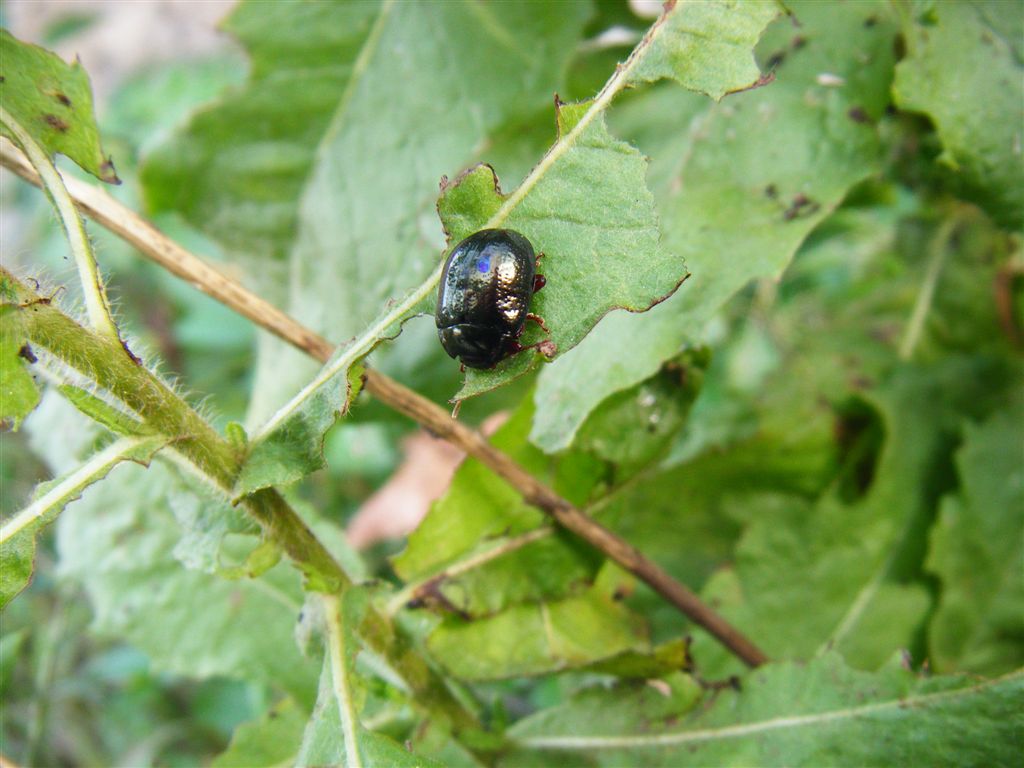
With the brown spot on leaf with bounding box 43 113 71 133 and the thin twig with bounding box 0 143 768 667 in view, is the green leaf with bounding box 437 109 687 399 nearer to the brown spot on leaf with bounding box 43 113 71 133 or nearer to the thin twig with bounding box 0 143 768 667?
the thin twig with bounding box 0 143 768 667

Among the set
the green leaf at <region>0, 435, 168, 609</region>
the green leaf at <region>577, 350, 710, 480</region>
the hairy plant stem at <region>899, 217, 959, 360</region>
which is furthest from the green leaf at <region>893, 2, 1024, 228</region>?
the green leaf at <region>0, 435, 168, 609</region>

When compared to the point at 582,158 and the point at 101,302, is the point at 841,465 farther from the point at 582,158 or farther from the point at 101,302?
the point at 101,302

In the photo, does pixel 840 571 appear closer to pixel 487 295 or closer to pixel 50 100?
pixel 487 295

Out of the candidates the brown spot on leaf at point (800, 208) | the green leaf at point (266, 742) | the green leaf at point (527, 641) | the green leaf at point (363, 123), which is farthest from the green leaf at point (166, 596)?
the brown spot on leaf at point (800, 208)

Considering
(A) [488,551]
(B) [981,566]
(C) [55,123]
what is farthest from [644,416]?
(C) [55,123]

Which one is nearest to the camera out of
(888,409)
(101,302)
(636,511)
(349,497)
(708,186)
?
(101,302)

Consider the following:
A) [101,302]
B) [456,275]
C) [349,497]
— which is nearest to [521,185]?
[456,275]

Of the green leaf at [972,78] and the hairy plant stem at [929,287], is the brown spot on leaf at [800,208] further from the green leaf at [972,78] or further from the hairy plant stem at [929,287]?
the hairy plant stem at [929,287]
